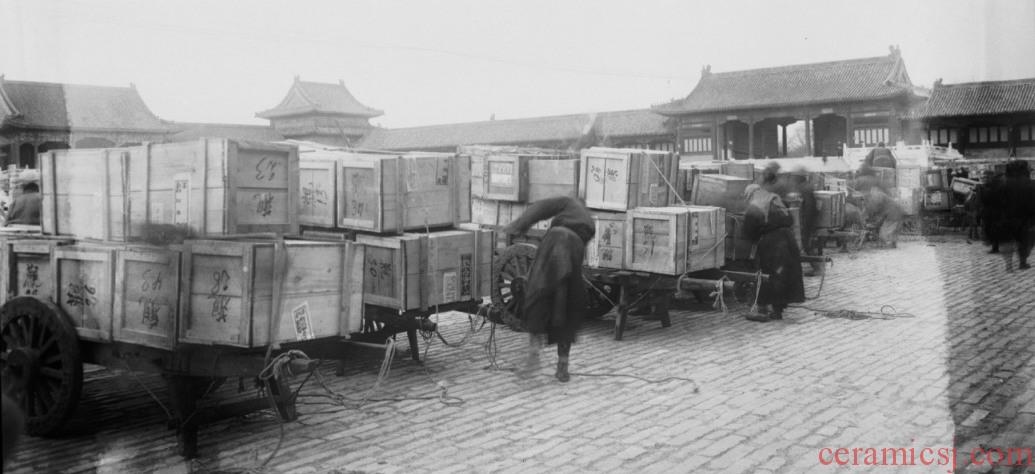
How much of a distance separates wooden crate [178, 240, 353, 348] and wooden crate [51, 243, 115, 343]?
0.69 metres

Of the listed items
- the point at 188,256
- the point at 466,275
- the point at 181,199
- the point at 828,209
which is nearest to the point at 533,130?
the point at 828,209

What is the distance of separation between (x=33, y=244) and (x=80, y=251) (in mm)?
565

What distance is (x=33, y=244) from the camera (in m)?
6.02

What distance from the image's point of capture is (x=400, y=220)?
746 cm

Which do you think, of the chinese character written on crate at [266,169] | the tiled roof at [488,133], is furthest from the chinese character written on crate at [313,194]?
the tiled roof at [488,133]

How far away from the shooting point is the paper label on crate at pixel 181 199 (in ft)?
18.4

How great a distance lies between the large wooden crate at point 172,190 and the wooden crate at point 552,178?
464cm

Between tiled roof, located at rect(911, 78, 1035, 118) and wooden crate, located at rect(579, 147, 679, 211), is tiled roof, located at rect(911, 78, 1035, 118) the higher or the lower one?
the higher one

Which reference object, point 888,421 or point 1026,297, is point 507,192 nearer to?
point 888,421

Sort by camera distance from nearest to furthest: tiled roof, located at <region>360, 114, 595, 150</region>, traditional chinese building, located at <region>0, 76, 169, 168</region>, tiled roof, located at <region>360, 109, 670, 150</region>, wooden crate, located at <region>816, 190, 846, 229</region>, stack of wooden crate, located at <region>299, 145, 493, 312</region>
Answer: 1. stack of wooden crate, located at <region>299, 145, 493, 312</region>
2. wooden crate, located at <region>816, 190, 846, 229</region>
3. traditional chinese building, located at <region>0, 76, 169, 168</region>
4. tiled roof, located at <region>360, 109, 670, 150</region>
5. tiled roof, located at <region>360, 114, 595, 150</region>

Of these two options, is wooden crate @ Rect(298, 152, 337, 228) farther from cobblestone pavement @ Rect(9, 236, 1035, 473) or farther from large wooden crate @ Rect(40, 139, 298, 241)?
large wooden crate @ Rect(40, 139, 298, 241)

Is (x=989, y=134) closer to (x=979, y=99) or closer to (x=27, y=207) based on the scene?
(x=979, y=99)

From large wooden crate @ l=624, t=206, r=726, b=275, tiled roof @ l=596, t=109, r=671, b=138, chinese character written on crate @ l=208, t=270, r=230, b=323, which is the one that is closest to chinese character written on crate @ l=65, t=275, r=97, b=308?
chinese character written on crate @ l=208, t=270, r=230, b=323

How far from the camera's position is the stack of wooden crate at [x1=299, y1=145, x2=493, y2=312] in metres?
7.39
